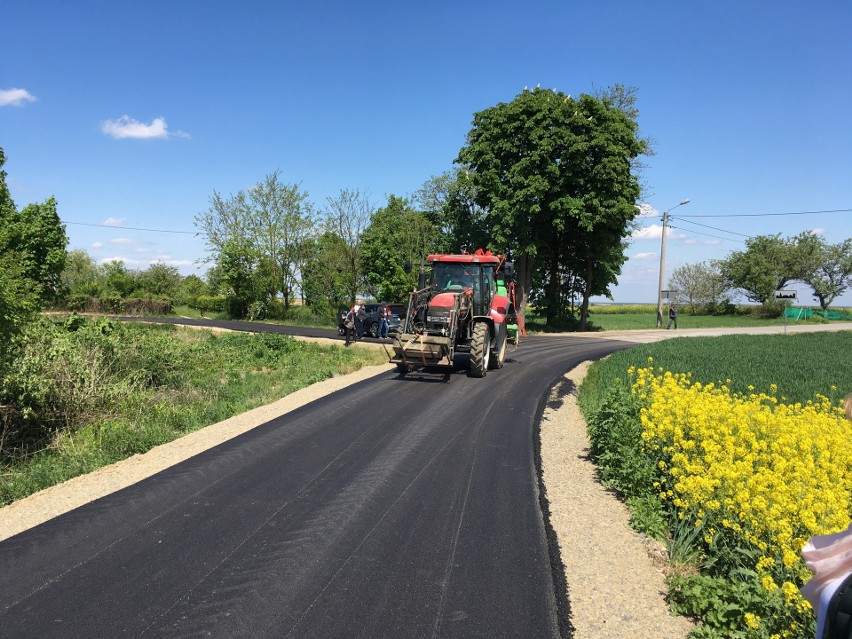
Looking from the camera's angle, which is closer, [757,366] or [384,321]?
[757,366]

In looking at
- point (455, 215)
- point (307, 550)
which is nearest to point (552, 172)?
point (455, 215)

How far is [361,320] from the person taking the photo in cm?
2511

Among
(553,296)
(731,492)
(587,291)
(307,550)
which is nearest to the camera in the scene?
(731,492)

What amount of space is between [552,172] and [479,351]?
18.1 m

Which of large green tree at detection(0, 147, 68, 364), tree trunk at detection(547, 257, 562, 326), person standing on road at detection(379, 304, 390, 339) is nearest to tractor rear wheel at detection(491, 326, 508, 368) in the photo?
person standing on road at detection(379, 304, 390, 339)

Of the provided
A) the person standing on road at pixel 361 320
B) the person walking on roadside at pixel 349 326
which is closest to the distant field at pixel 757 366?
the person walking on roadside at pixel 349 326

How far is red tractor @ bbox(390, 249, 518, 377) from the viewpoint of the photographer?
13133 millimetres

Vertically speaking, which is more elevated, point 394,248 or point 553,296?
point 394,248

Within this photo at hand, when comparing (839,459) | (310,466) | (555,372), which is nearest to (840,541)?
(839,459)

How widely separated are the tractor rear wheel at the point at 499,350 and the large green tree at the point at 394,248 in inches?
741

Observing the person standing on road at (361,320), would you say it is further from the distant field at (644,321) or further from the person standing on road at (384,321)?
the distant field at (644,321)

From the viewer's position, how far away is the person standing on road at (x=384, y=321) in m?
25.5

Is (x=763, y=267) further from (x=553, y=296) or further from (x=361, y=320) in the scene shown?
(x=361, y=320)

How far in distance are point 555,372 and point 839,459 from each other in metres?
10.3
